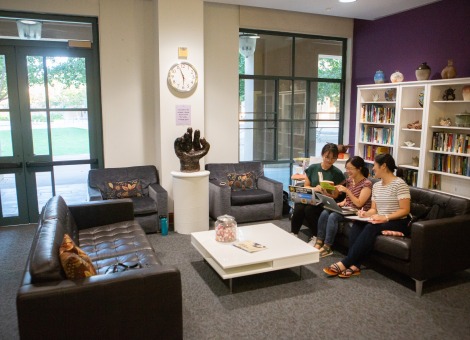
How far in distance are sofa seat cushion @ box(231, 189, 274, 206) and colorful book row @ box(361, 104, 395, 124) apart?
188 cm

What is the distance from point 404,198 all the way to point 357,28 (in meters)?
3.72

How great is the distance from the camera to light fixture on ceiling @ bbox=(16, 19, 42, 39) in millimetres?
4672

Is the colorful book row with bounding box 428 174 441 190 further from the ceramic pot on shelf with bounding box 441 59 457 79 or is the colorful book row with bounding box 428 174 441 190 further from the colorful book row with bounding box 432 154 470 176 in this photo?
the ceramic pot on shelf with bounding box 441 59 457 79

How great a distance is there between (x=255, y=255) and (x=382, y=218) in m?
1.18

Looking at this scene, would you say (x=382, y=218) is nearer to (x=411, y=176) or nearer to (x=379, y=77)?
(x=411, y=176)

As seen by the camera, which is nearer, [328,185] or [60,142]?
[328,185]

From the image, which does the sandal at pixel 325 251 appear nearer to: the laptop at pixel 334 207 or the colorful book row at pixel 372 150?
the laptop at pixel 334 207

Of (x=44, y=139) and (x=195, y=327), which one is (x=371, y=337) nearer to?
(x=195, y=327)

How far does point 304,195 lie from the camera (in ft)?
13.9

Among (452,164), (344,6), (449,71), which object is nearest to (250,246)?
(452,164)

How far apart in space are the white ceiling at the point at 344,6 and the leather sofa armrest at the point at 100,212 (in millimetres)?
2979

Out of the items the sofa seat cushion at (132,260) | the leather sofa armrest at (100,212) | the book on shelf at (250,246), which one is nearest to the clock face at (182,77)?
the leather sofa armrest at (100,212)

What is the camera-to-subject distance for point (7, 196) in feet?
16.0

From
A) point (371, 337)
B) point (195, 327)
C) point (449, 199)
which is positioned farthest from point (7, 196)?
point (449, 199)
